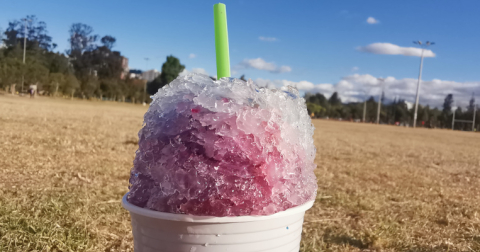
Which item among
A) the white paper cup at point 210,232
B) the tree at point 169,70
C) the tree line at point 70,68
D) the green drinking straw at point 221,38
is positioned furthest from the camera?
the tree at point 169,70

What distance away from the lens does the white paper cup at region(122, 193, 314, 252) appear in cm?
104

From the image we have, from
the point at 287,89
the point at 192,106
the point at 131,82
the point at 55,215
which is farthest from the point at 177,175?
the point at 131,82

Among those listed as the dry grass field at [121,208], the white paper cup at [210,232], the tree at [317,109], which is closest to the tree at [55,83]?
the dry grass field at [121,208]

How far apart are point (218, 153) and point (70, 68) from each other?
54.5 meters

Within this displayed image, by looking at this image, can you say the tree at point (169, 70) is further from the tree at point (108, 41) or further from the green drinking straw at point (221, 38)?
the green drinking straw at point (221, 38)

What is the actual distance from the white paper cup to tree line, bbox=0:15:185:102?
3784cm

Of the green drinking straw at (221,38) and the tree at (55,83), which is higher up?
the tree at (55,83)

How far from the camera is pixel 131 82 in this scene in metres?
52.8

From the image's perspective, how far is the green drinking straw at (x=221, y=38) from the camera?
139cm

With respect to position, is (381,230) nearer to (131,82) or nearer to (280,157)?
(280,157)

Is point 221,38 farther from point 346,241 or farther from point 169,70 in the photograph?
point 169,70

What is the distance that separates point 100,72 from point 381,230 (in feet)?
198

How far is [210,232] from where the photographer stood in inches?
41.0

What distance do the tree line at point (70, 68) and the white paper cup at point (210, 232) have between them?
37.8 meters
